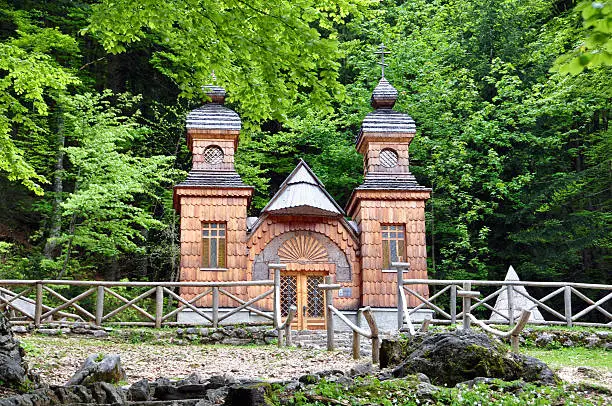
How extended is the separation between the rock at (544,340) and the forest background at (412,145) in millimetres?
7953

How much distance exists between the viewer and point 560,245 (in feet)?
68.4

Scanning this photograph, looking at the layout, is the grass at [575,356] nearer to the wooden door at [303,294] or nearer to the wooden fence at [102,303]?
the wooden fence at [102,303]

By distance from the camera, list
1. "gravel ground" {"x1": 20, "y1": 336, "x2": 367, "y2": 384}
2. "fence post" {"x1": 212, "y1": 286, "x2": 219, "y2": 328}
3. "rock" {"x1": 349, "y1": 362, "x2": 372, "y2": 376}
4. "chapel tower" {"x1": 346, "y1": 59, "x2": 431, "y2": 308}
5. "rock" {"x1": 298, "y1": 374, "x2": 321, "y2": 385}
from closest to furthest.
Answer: "rock" {"x1": 298, "y1": 374, "x2": 321, "y2": 385} → "rock" {"x1": 349, "y1": 362, "x2": 372, "y2": 376} → "gravel ground" {"x1": 20, "y1": 336, "x2": 367, "y2": 384} → "fence post" {"x1": 212, "y1": 286, "x2": 219, "y2": 328} → "chapel tower" {"x1": 346, "y1": 59, "x2": 431, "y2": 308}

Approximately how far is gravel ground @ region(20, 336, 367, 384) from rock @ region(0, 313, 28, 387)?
76cm

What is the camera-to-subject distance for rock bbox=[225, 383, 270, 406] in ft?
17.2

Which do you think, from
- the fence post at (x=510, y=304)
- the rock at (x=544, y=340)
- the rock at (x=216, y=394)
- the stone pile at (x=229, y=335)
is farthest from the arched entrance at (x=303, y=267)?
the rock at (x=216, y=394)

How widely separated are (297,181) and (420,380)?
12313 millimetres

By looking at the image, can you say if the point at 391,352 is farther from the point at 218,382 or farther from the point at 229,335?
the point at 229,335

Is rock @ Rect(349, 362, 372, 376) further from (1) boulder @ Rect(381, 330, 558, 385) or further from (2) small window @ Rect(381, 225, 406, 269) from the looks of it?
(2) small window @ Rect(381, 225, 406, 269)

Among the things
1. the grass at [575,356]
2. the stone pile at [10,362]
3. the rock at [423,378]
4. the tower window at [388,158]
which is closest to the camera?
the rock at [423,378]

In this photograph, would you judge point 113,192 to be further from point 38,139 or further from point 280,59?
point 280,59

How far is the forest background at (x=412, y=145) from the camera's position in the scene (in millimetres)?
19125

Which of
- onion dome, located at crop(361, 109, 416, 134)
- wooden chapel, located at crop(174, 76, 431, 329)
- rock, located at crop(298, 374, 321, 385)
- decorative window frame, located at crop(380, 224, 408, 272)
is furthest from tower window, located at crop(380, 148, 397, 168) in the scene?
rock, located at crop(298, 374, 321, 385)

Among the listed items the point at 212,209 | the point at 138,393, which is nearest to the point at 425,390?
the point at 138,393
